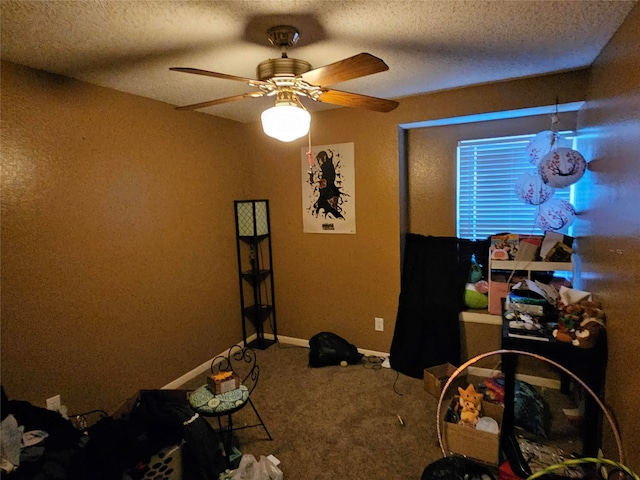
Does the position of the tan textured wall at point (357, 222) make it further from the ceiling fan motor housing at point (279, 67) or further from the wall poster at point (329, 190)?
the ceiling fan motor housing at point (279, 67)

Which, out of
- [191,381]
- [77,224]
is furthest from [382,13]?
[191,381]

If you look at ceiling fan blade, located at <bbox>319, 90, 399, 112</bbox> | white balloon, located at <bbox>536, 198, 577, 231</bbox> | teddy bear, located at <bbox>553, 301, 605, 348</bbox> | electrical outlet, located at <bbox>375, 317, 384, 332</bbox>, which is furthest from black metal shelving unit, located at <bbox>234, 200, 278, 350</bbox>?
teddy bear, located at <bbox>553, 301, 605, 348</bbox>

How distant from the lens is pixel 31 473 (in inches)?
54.7

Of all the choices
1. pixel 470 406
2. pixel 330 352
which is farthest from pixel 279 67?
pixel 330 352

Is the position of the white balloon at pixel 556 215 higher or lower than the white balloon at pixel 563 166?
lower

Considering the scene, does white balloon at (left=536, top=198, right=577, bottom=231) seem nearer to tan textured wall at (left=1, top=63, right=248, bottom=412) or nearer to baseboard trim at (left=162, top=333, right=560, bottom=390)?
baseboard trim at (left=162, top=333, right=560, bottom=390)

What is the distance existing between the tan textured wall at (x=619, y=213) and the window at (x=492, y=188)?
0.69m

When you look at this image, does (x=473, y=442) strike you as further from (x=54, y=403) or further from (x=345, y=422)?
(x=54, y=403)

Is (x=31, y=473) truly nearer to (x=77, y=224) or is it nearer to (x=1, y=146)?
(x=77, y=224)

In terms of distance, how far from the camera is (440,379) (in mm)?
2611

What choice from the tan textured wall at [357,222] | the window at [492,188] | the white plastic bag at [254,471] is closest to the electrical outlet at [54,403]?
the white plastic bag at [254,471]

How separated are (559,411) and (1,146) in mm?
3717

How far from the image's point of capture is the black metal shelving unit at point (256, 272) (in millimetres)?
3422

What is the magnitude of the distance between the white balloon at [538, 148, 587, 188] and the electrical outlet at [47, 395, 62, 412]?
128 inches
